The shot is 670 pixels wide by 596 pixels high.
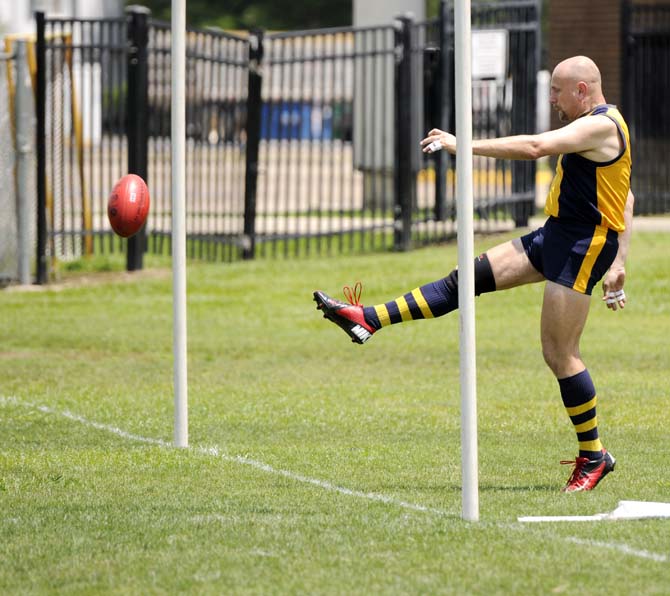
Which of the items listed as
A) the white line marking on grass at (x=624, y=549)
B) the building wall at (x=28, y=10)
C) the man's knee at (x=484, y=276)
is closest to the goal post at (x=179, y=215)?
the man's knee at (x=484, y=276)

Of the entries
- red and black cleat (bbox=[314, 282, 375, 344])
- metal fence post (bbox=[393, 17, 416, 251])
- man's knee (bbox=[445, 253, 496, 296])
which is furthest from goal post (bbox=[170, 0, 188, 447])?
metal fence post (bbox=[393, 17, 416, 251])

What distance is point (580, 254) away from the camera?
712 cm

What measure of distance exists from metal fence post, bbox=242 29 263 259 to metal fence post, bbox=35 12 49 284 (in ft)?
8.81

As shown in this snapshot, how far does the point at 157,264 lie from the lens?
1828cm

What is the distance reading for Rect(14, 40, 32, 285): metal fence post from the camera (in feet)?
54.0

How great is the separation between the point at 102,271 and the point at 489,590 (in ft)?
43.1

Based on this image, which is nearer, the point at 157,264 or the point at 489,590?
the point at 489,590

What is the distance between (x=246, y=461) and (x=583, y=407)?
188 cm

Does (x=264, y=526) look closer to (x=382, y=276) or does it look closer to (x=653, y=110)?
(x=382, y=276)

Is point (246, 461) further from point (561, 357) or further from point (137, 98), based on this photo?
point (137, 98)

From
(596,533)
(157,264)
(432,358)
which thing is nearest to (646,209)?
(157,264)

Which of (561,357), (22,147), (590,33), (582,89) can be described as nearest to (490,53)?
(590,33)

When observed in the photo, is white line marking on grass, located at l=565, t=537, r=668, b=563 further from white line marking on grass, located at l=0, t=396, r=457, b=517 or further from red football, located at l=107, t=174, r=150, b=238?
red football, located at l=107, t=174, r=150, b=238

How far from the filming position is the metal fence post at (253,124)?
18109mm
